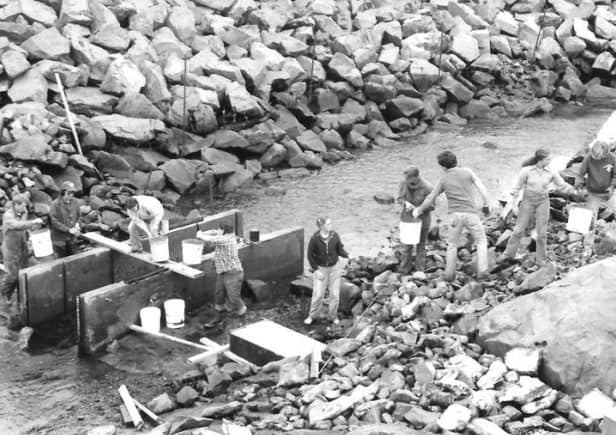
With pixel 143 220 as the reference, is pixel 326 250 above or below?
below

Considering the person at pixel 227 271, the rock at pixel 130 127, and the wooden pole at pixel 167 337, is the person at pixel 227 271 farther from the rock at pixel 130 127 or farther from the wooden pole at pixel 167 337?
the rock at pixel 130 127

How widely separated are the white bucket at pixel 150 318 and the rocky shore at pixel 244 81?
507 cm

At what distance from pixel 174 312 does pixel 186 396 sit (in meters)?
2.42

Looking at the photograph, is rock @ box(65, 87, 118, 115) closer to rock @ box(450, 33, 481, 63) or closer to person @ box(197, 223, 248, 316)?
person @ box(197, 223, 248, 316)

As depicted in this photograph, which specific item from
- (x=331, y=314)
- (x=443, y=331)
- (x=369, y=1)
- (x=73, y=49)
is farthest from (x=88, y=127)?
(x=369, y=1)

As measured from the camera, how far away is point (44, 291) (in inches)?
547

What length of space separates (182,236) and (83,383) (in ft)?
13.8

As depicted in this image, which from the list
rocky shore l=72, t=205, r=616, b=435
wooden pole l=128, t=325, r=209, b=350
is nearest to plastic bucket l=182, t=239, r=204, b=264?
wooden pole l=128, t=325, r=209, b=350

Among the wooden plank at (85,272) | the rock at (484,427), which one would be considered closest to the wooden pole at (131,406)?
the wooden plank at (85,272)

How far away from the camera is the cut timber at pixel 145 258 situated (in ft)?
43.8

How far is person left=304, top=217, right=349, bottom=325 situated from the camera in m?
13.2

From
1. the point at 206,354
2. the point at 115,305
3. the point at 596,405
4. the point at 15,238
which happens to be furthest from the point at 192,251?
the point at 596,405

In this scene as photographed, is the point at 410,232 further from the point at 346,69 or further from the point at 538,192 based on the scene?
the point at 346,69

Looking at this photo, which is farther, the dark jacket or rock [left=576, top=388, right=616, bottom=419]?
the dark jacket
